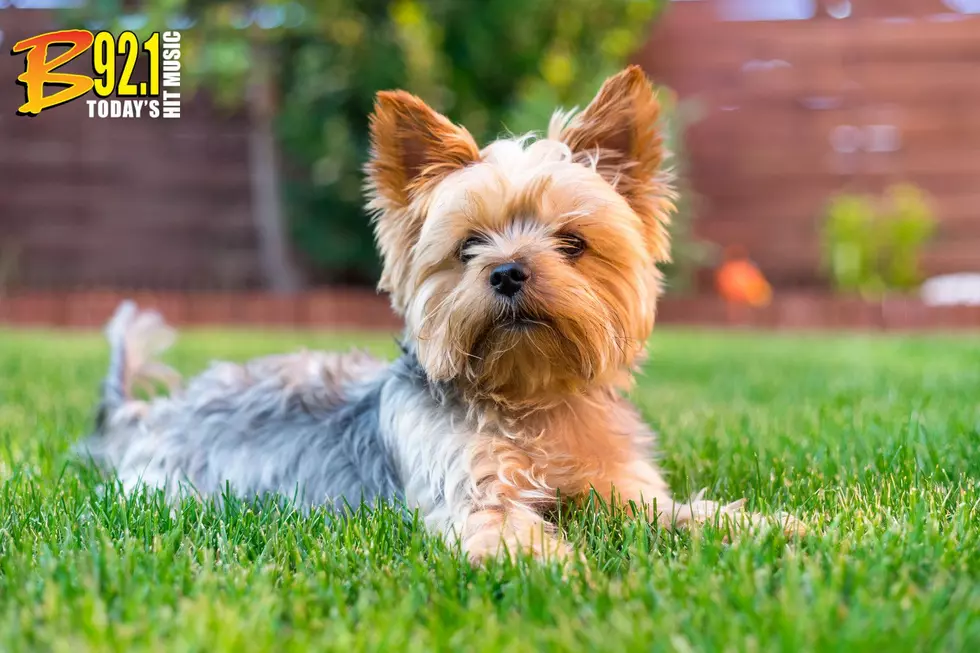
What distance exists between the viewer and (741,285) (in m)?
12.9

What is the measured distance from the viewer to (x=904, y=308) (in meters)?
12.5

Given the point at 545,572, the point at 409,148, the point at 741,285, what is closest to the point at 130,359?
the point at 409,148

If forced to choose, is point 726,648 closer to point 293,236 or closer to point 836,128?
point 293,236

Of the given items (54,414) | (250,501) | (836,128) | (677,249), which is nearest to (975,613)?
(250,501)

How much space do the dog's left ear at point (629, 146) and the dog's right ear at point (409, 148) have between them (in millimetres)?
426

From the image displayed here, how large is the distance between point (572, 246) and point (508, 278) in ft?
1.16

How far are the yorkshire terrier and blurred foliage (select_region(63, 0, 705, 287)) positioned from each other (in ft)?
26.2

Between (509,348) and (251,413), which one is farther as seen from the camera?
(251,413)

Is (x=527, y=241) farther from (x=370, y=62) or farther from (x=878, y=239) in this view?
(x=878, y=239)

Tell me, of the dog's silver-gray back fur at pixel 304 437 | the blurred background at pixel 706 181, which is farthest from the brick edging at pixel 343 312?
the dog's silver-gray back fur at pixel 304 437

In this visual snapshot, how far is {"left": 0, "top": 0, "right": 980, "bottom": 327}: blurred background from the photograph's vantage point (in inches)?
496

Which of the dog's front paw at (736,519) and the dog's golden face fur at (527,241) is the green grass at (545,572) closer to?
the dog's front paw at (736,519)

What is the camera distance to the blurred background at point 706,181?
496 inches

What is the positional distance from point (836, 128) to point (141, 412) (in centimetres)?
1169
